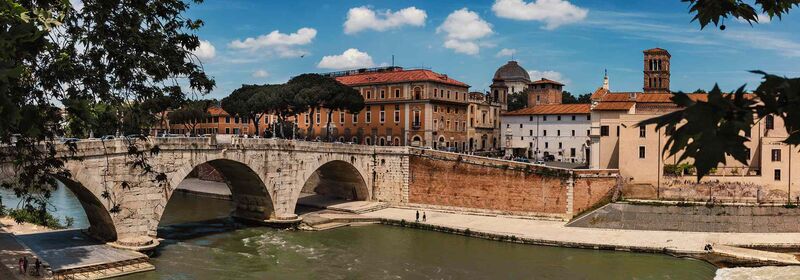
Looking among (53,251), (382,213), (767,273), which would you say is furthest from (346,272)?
(767,273)

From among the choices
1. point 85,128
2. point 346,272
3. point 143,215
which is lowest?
point 346,272

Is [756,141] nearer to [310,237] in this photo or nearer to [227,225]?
[310,237]

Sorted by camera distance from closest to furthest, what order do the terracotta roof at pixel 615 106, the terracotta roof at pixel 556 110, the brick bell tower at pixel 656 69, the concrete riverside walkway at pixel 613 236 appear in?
the concrete riverside walkway at pixel 613 236, the terracotta roof at pixel 615 106, the terracotta roof at pixel 556 110, the brick bell tower at pixel 656 69

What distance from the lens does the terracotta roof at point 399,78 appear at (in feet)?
197

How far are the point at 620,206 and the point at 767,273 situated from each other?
34.6 feet

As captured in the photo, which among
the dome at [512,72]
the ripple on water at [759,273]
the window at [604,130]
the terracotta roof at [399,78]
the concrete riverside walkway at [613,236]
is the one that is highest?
the dome at [512,72]

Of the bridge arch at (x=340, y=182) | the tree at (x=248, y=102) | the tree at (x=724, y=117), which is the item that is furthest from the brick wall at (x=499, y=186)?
the tree at (x=724, y=117)

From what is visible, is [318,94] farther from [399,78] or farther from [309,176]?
[309,176]

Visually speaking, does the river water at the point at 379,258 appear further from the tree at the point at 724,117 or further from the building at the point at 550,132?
the building at the point at 550,132

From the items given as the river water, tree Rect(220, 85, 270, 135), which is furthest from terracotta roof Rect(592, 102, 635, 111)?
tree Rect(220, 85, 270, 135)

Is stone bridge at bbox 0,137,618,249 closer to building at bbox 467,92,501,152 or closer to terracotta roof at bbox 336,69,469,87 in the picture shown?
terracotta roof at bbox 336,69,469,87

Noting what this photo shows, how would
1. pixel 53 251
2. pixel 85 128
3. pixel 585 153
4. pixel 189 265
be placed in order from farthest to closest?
pixel 585 153 → pixel 189 265 → pixel 53 251 → pixel 85 128

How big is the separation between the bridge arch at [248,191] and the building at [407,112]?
1029 inches

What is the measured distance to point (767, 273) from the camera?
2533 centimetres
